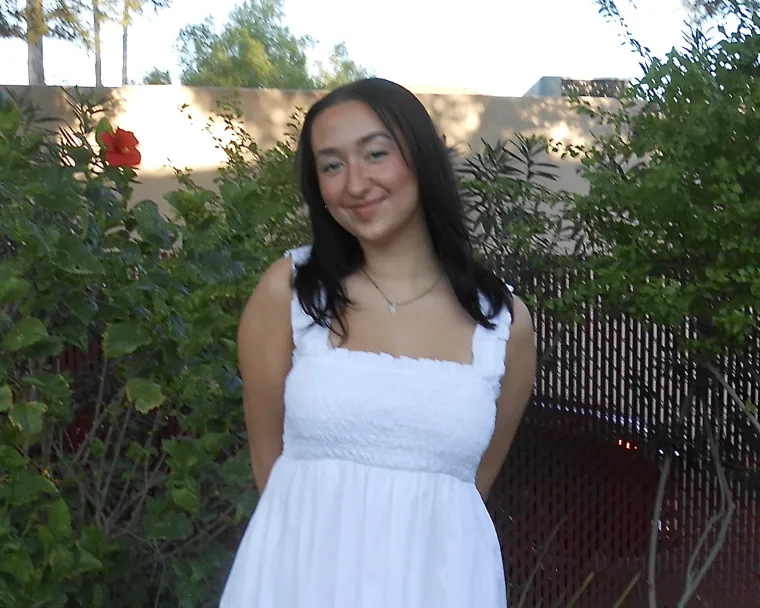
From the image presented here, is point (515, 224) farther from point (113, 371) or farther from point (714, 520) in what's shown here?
point (113, 371)

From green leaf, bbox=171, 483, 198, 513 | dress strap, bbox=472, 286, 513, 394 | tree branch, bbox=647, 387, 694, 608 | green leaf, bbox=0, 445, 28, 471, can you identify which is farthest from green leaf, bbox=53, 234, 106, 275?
tree branch, bbox=647, 387, 694, 608

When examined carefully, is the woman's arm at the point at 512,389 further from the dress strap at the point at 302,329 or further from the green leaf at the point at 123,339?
the green leaf at the point at 123,339

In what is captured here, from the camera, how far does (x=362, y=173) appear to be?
1.39 metres

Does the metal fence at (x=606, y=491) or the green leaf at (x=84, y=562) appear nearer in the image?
the green leaf at (x=84, y=562)

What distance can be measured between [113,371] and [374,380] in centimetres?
106

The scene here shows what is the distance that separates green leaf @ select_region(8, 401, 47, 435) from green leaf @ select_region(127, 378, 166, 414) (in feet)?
0.61

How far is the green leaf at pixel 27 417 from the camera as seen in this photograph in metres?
1.74

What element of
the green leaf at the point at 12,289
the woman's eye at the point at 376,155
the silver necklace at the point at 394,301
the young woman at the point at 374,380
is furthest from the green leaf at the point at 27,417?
the woman's eye at the point at 376,155

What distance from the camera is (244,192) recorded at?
1.93 m

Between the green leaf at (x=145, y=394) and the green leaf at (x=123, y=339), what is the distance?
0.25 ft

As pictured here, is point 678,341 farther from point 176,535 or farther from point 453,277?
point 176,535

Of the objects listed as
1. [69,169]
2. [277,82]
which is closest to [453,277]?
[69,169]

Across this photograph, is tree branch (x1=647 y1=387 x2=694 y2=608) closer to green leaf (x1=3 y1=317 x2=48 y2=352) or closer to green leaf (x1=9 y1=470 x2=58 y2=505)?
green leaf (x1=9 y1=470 x2=58 y2=505)

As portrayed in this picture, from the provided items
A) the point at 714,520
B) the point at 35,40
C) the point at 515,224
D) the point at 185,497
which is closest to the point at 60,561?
the point at 185,497
